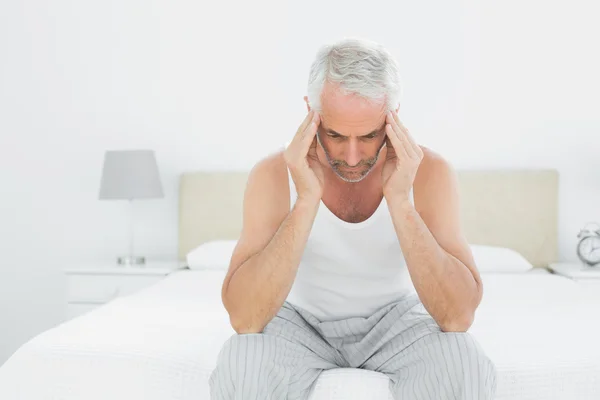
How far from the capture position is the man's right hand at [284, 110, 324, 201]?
66.1 inches

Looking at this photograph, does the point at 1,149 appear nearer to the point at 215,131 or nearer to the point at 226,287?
the point at 215,131

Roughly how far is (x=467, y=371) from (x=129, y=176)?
2377 mm

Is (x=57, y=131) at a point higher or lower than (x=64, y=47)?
lower

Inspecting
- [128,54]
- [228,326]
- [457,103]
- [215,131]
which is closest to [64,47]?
[128,54]

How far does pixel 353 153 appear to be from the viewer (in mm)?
1637

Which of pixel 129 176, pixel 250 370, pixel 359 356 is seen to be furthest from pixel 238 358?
pixel 129 176

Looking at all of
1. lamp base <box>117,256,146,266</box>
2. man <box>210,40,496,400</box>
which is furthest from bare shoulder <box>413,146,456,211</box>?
lamp base <box>117,256,146,266</box>

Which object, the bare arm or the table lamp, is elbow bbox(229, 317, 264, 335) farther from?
the table lamp

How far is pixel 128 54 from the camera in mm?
3787

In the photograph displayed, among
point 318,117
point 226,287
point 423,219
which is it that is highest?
point 318,117

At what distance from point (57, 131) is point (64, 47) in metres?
0.44

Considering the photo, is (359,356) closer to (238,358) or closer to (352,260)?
(352,260)

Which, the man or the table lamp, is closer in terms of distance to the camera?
the man

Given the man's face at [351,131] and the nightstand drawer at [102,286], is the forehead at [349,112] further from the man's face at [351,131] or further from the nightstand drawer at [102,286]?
the nightstand drawer at [102,286]
